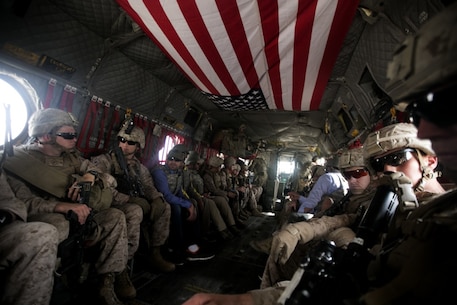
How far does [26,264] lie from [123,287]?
3.32 feet

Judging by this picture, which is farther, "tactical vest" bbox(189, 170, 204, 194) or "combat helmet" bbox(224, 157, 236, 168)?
"combat helmet" bbox(224, 157, 236, 168)

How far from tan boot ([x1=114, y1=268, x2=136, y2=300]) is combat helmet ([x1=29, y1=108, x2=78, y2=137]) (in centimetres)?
164

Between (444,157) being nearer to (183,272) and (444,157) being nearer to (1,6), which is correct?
(183,272)

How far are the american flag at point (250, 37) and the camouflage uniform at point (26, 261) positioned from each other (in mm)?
2017

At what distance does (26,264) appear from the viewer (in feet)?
4.52

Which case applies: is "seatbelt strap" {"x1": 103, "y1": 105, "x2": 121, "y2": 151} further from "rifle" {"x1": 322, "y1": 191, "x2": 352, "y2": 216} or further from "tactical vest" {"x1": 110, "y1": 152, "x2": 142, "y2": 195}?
"rifle" {"x1": 322, "y1": 191, "x2": 352, "y2": 216}

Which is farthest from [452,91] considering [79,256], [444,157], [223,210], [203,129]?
[203,129]

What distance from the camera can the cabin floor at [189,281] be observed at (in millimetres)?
1992

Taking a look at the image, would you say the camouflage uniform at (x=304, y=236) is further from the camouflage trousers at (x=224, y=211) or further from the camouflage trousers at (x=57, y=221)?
the camouflage trousers at (x=224, y=211)

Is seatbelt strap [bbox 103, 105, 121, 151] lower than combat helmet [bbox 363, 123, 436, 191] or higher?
lower

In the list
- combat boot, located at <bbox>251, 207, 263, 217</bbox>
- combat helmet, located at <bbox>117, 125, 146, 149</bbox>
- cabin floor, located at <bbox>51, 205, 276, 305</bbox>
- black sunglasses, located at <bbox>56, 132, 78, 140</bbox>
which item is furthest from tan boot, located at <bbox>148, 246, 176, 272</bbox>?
combat boot, located at <bbox>251, 207, 263, 217</bbox>

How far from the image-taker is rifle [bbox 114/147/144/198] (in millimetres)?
2973

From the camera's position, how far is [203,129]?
6.07 metres

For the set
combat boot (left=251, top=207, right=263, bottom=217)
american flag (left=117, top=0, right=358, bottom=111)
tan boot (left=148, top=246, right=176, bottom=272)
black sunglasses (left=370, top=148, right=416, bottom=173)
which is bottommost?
tan boot (left=148, top=246, right=176, bottom=272)
